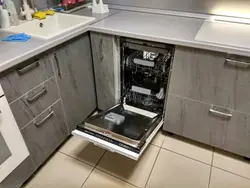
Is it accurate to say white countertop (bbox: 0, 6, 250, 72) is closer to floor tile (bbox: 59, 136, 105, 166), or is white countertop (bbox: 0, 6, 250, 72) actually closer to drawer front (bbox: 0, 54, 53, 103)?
drawer front (bbox: 0, 54, 53, 103)

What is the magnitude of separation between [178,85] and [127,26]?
1.81ft

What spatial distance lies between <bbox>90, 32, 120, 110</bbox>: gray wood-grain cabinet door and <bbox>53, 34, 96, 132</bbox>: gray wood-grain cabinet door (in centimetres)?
6

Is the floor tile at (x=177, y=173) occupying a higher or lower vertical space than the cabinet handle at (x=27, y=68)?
lower

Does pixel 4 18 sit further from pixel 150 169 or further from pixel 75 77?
pixel 150 169

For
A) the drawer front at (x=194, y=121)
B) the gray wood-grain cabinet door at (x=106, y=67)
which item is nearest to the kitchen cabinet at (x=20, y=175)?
the gray wood-grain cabinet door at (x=106, y=67)

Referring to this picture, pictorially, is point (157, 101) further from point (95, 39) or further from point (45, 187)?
point (45, 187)

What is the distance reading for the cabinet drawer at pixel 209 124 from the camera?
4.59 feet

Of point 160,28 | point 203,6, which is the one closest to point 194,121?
point 160,28

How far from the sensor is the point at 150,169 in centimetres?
155

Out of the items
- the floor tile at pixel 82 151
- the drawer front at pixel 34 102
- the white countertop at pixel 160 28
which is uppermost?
the white countertop at pixel 160 28

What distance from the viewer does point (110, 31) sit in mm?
1447

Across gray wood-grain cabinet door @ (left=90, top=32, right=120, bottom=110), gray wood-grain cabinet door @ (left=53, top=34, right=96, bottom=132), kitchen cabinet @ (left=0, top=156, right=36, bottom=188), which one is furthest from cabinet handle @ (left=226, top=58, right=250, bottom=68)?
kitchen cabinet @ (left=0, top=156, right=36, bottom=188)

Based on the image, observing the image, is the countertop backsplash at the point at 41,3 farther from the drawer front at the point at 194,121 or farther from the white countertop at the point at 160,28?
the drawer front at the point at 194,121

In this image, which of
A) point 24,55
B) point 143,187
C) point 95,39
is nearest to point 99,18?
point 95,39
